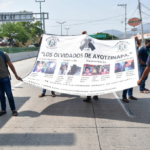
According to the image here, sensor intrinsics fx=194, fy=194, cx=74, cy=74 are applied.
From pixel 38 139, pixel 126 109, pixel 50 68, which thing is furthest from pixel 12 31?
pixel 38 139

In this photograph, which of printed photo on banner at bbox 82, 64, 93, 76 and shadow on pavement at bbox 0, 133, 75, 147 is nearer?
shadow on pavement at bbox 0, 133, 75, 147

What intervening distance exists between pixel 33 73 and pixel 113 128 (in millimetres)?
2932

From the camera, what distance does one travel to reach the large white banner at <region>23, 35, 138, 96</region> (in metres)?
5.16

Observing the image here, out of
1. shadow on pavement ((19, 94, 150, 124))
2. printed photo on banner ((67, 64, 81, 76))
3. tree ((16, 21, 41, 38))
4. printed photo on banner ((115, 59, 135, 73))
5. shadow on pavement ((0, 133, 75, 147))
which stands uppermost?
tree ((16, 21, 41, 38))

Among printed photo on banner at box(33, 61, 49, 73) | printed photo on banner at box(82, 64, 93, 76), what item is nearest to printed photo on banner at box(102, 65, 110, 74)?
printed photo on banner at box(82, 64, 93, 76)

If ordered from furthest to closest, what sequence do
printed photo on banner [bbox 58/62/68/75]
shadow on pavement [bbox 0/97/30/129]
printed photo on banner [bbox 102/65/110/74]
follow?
printed photo on banner [bbox 58/62/68/75] → printed photo on banner [bbox 102/65/110/74] → shadow on pavement [bbox 0/97/30/129]

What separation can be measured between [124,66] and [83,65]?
121 cm

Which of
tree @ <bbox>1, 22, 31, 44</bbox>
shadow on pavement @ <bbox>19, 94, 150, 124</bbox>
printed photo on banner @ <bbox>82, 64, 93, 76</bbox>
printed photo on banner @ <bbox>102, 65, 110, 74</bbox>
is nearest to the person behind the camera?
shadow on pavement @ <bbox>19, 94, 150, 124</bbox>

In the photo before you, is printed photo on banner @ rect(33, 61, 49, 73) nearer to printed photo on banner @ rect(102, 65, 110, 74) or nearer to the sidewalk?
the sidewalk

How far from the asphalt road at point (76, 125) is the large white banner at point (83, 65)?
718mm

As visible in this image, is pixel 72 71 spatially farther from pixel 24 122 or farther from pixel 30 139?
pixel 30 139

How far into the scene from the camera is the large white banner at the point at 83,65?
203 inches

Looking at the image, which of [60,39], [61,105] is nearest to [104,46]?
[60,39]

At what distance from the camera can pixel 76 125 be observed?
4461 mm
